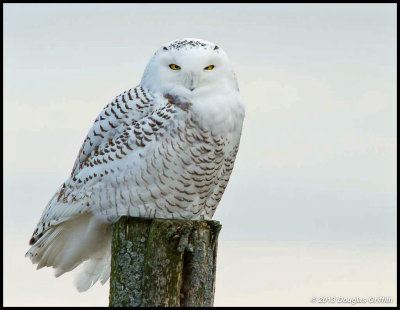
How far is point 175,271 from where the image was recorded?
217 inches

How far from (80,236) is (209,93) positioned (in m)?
1.66

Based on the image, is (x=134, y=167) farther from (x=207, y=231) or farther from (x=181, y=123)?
(x=207, y=231)

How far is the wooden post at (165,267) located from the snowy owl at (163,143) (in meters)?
0.75

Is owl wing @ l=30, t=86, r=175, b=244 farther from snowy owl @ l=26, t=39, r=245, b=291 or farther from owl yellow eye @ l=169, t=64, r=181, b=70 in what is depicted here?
owl yellow eye @ l=169, t=64, r=181, b=70

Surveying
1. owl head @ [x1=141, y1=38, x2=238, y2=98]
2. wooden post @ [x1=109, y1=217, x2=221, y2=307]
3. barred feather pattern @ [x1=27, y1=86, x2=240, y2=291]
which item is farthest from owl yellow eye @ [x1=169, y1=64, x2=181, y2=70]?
wooden post @ [x1=109, y1=217, x2=221, y2=307]

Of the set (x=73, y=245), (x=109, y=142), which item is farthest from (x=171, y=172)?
(x=73, y=245)

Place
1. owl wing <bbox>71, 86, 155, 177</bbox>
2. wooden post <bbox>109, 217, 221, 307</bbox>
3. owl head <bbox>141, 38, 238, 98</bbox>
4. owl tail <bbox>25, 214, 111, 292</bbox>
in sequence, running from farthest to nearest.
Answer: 1. owl tail <bbox>25, 214, 111, 292</bbox>
2. owl wing <bbox>71, 86, 155, 177</bbox>
3. owl head <bbox>141, 38, 238, 98</bbox>
4. wooden post <bbox>109, 217, 221, 307</bbox>

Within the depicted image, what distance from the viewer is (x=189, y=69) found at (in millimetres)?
6270

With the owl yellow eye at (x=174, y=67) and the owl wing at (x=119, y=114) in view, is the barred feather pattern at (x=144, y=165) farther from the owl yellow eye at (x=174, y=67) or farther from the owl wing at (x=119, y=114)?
the owl yellow eye at (x=174, y=67)

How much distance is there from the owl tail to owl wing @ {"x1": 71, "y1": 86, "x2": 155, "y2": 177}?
60 cm

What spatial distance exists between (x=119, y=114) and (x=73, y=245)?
Result: 1262mm

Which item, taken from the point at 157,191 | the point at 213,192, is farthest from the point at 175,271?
the point at 213,192

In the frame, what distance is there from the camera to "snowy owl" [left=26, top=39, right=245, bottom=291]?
6.29 m

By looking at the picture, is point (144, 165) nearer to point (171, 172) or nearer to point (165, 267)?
point (171, 172)
